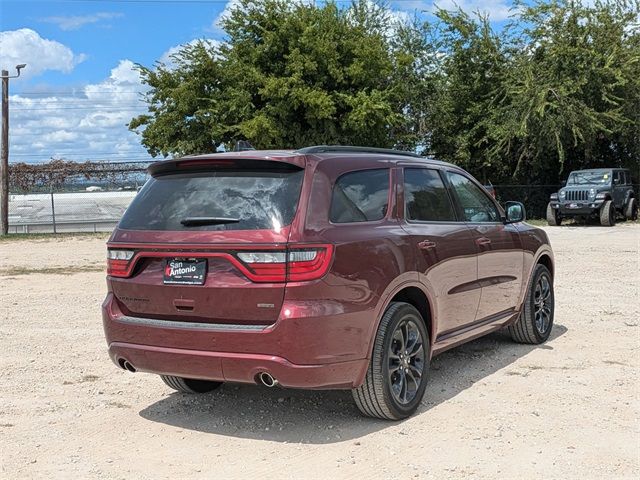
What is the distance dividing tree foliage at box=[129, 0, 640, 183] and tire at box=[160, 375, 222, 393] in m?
23.9

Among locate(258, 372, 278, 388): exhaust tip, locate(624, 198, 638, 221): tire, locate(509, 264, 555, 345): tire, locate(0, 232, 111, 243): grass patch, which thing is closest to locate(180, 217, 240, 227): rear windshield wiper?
locate(258, 372, 278, 388): exhaust tip

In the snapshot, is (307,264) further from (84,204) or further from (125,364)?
(84,204)

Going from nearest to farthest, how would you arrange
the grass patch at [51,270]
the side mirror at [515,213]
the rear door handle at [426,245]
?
the rear door handle at [426,245]
the side mirror at [515,213]
the grass patch at [51,270]

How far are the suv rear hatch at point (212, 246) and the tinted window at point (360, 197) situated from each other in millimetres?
313

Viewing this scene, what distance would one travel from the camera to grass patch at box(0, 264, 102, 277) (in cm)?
1420

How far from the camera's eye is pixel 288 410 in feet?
17.2

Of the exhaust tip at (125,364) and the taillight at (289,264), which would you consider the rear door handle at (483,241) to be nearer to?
the taillight at (289,264)

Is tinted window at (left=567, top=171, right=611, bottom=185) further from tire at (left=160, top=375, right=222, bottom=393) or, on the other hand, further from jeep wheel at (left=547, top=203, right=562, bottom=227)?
tire at (left=160, top=375, right=222, bottom=393)

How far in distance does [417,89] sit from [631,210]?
11.7 metres

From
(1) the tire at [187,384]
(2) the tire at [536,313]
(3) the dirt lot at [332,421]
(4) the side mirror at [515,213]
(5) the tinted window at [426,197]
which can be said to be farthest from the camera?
(2) the tire at [536,313]

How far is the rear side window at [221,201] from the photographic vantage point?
4.43 m

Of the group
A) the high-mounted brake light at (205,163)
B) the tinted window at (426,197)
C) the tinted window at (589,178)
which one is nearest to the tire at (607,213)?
the tinted window at (589,178)

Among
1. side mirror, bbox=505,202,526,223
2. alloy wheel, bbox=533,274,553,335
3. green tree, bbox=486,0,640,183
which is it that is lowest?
alloy wheel, bbox=533,274,553,335

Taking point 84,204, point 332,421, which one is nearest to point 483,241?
point 332,421
